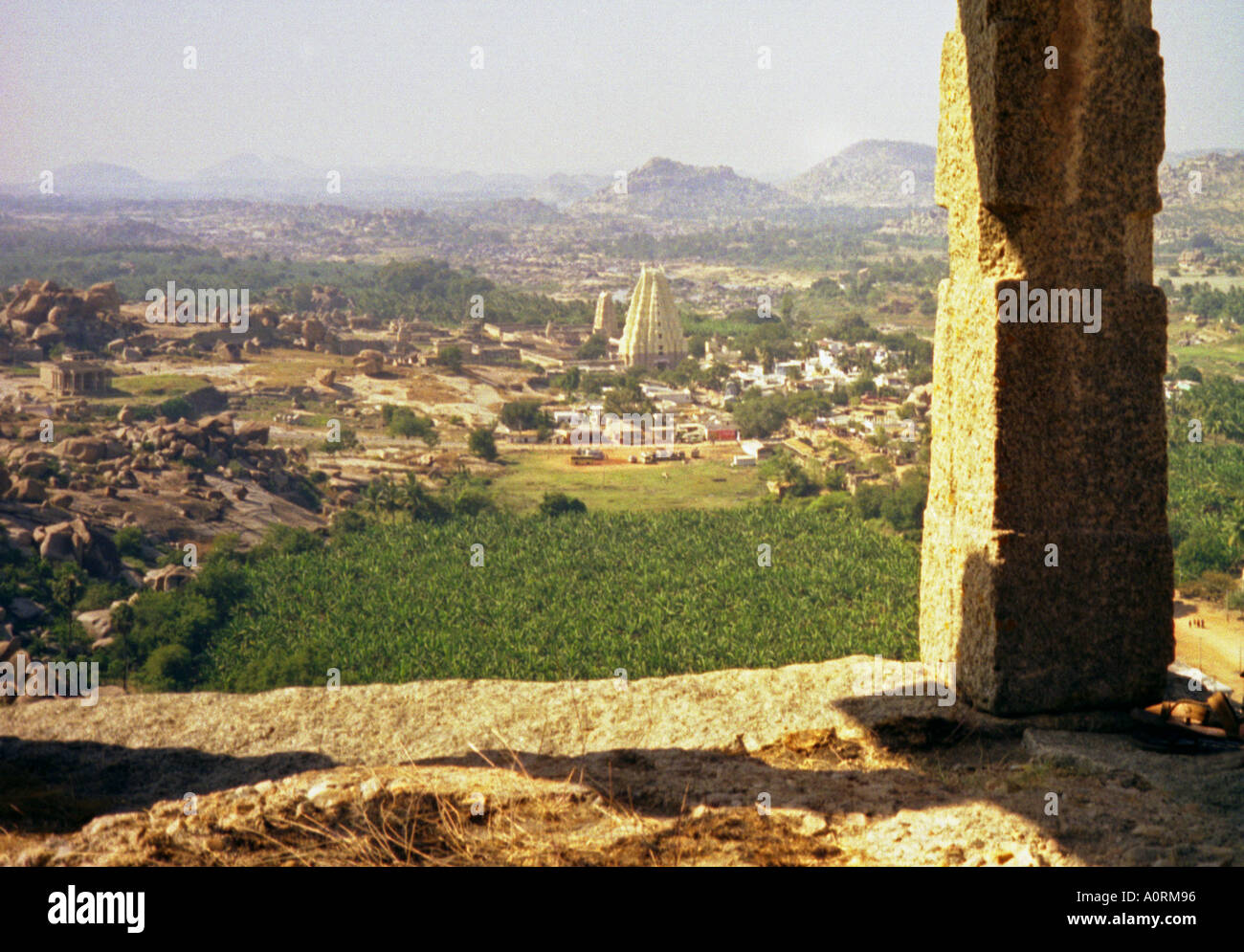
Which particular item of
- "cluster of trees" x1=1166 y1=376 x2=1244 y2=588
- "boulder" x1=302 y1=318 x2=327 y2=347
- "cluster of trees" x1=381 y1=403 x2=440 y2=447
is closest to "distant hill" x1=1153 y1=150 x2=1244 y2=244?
"cluster of trees" x1=1166 y1=376 x2=1244 y2=588

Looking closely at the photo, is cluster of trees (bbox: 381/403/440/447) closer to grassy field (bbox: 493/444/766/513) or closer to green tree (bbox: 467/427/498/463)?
green tree (bbox: 467/427/498/463)

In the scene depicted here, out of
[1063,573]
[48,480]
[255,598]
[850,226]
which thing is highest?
[850,226]

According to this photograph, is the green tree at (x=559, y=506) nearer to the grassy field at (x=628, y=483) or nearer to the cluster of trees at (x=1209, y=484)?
the grassy field at (x=628, y=483)

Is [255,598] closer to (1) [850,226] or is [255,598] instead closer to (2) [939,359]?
(2) [939,359]

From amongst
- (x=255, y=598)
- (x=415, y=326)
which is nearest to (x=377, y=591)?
(x=255, y=598)

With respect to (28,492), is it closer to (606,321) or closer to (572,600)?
(572,600)

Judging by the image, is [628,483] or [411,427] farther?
[411,427]

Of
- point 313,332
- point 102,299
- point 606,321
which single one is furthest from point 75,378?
point 606,321
